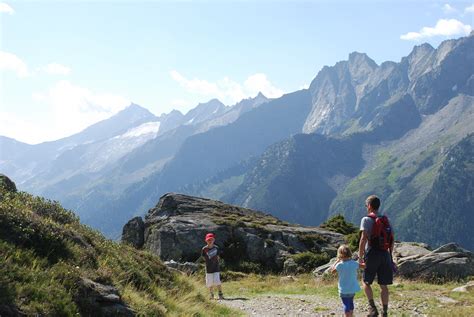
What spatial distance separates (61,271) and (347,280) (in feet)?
25.9

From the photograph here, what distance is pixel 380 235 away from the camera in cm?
1362

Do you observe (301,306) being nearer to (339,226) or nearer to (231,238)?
(231,238)

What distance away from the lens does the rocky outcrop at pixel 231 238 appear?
37.9 m

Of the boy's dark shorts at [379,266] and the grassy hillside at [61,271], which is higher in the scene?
the grassy hillside at [61,271]

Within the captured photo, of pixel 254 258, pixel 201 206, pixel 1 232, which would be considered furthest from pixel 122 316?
pixel 201 206

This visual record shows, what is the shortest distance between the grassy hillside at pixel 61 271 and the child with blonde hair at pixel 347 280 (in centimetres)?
427

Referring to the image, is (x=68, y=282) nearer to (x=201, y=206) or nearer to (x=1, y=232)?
(x=1, y=232)

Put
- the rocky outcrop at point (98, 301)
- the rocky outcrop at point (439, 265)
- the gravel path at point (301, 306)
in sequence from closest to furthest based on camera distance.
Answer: the rocky outcrop at point (98, 301) → the gravel path at point (301, 306) → the rocky outcrop at point (439, 265)

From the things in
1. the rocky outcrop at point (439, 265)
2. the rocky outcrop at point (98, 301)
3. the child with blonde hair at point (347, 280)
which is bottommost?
the rocky outcrop at point (439, 265)

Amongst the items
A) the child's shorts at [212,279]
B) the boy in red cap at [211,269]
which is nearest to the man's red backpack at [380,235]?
the boy in red cap at [211,269]

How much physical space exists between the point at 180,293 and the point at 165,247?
2297 centimetres

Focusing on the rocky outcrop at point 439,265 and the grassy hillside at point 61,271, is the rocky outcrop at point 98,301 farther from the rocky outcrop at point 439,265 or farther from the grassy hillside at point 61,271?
the rocky outcrop at point 439,265

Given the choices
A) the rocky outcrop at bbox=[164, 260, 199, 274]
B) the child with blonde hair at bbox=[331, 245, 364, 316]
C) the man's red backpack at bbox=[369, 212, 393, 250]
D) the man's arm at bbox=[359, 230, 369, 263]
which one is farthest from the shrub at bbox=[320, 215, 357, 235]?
the child with blonde hair at bbox=[331, 245, 364, 316]

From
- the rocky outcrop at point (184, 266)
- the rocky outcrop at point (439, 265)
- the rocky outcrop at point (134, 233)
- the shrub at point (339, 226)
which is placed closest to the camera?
the rocky outcrop at point (439, 265)
